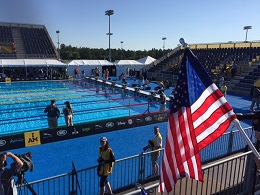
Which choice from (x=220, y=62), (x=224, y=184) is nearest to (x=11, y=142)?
(x=224, y=184)

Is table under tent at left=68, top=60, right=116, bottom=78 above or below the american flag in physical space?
above

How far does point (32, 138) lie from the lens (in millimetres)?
9773

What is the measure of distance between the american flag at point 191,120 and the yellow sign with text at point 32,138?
764cm

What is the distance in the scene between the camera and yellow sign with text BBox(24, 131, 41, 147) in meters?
9.61

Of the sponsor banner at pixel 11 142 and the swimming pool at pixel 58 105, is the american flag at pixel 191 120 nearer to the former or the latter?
the sponsor banner at pixel 11 142

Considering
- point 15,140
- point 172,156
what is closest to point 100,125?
point 15,140

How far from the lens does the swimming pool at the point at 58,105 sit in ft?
44.9

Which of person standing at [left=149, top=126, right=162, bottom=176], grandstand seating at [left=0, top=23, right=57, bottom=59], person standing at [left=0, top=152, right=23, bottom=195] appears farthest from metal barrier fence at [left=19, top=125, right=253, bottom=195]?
grandstand seating at [left=0, top=23, right=57, bottom=59]

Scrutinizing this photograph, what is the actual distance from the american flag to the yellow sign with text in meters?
7.64

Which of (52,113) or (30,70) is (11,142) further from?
(30,70)

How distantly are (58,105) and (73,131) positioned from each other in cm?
754

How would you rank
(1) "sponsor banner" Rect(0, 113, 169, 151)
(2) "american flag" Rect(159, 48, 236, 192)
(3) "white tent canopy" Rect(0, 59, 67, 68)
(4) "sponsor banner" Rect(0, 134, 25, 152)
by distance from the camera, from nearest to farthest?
(2) "american flag" Rect(159, 48, 236, 192), (4) "sponsor banner" Rect(0, 134, 25, 152), (1) "sponsor banner" Rect(0, 113, 169, 151), (3) "white tent canopy" Rect(0, 59, 67, 68)

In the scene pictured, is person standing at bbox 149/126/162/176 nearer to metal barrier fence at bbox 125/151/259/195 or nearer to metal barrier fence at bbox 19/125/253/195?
metal barrier fence at bbox 19/125/253/195

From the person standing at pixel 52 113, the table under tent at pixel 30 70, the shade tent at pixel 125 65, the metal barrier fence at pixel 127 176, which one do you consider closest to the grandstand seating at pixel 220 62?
the shade tent at pixel 125 65
